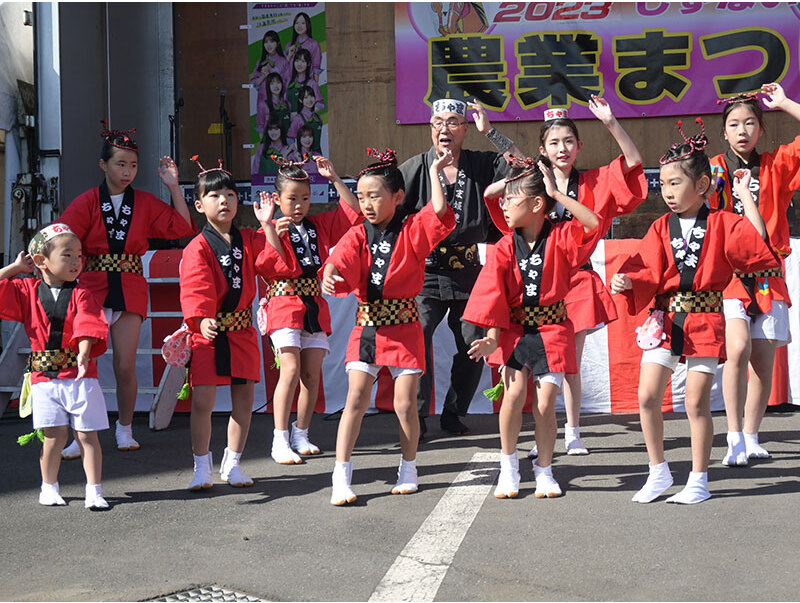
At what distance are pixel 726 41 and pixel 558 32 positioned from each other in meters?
1.51

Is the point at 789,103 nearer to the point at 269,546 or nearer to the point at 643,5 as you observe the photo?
the point at 269,546

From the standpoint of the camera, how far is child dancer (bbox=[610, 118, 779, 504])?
4.07m

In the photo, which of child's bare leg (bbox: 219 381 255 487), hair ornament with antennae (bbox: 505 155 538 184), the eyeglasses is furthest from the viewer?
the eyeglasses

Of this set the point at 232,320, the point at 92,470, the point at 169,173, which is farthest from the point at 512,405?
the point at 169,173

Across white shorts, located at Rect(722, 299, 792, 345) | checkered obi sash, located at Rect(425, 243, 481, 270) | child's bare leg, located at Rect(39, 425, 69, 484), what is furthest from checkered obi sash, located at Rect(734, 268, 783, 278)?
child's bare leg, located at Rect(39, 425, 69, 484)

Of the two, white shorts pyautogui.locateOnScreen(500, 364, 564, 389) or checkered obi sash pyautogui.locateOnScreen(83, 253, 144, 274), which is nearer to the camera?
white shorts pyautogui.locateOnScreen(500, 364, 564, 389)

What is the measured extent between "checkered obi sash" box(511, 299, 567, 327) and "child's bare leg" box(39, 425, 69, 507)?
84.0 inches

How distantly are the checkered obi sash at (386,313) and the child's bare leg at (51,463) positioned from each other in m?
1.46

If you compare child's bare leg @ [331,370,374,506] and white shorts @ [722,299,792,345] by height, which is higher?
white shorts @ [722,299,792,345]

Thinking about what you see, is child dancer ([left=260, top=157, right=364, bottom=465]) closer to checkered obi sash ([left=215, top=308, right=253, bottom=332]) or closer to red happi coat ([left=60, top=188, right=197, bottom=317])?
checkered obi sash ([left=215, top=308, right=253, bottom=332])

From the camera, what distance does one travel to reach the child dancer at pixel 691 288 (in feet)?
13.4

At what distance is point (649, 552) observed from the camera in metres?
3.33

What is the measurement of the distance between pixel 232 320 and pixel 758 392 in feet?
8.90

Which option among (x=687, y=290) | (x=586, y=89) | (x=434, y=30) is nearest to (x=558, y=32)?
(x=586, y=89)
